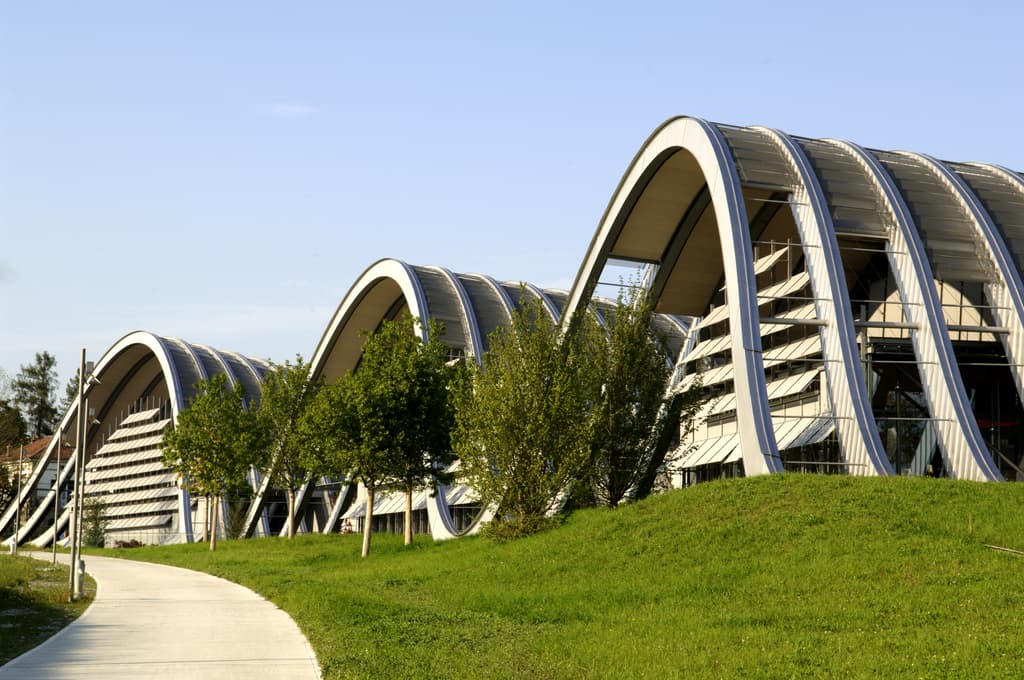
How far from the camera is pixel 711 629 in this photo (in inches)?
624

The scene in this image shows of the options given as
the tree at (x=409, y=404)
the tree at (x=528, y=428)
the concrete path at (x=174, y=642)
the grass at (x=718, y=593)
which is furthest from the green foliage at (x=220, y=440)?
the concrete path at (x=174, y=642)

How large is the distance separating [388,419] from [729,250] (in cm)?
1344

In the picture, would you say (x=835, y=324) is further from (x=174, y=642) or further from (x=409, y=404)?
(x=174, y=642)

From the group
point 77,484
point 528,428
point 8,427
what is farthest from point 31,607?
point 8,427

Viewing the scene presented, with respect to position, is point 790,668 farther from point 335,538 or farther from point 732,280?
point 335,538

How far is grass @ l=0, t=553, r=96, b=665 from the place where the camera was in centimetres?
1731

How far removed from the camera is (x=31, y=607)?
2280cm

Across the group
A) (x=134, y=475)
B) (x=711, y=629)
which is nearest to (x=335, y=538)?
(x=711, y=629)

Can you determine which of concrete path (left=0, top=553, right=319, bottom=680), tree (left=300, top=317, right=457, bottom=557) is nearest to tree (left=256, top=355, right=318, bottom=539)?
tree (left=300, top=317, right=457, bottom=557)

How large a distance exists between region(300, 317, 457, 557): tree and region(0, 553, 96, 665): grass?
393 inches

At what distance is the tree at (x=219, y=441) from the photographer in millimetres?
55844

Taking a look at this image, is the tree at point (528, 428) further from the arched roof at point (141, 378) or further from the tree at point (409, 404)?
the arched roof at point (141, 378)

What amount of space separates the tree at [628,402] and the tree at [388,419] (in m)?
7.81

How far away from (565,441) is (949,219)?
15.2m
